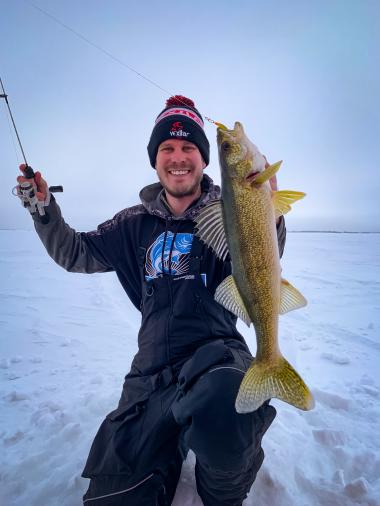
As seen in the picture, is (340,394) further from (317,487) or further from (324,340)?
(324,340)

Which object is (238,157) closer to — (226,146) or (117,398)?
(226,146)

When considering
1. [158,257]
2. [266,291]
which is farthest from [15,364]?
[266,291]

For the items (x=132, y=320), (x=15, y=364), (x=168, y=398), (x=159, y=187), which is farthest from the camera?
(x=132, y=320)

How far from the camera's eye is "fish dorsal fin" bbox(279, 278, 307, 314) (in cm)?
186

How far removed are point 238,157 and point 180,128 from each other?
1385 millimetres

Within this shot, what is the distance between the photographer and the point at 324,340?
414cm

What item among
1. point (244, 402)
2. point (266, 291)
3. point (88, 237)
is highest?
point (88, 237)

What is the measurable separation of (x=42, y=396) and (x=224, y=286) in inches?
93.7

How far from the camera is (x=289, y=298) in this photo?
1.88 meters

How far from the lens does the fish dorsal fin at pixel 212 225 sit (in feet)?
5.97

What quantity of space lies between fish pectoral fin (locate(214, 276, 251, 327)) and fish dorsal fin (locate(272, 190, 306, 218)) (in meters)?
0.54

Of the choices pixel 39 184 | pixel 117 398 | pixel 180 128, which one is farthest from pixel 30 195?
pixel 117 398

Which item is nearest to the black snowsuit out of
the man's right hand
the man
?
the man

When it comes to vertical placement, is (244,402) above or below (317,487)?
above
